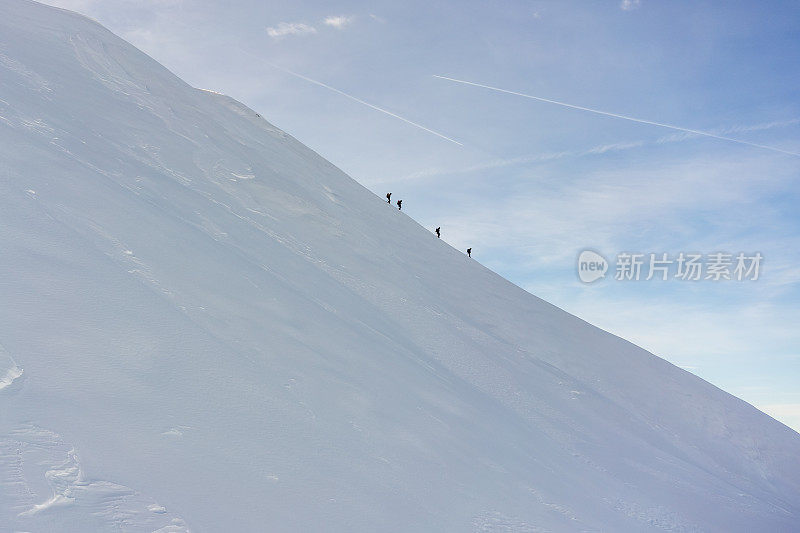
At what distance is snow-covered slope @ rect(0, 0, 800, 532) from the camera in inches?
252

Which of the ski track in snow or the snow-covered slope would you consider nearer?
the ski track in snow

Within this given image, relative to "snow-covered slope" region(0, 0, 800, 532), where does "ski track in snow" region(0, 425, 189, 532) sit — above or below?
below

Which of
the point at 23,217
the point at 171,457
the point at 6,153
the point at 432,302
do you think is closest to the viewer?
the point at 171,457

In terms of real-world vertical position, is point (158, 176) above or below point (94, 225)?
above

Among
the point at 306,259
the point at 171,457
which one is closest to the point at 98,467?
the point at 171,457

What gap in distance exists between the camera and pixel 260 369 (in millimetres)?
9117

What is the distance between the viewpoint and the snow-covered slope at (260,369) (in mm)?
6410

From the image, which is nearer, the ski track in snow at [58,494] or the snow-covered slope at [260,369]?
the ski track in snow at [58,494]

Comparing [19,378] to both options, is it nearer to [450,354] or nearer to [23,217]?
[23,217]

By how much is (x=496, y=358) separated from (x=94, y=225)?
402 inches

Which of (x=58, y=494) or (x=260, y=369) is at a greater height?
(x=260, y=369)

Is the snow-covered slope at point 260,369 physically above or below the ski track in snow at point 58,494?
above

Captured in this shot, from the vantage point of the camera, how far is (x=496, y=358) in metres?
16.4

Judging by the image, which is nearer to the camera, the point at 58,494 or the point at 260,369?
the point at 58,494
